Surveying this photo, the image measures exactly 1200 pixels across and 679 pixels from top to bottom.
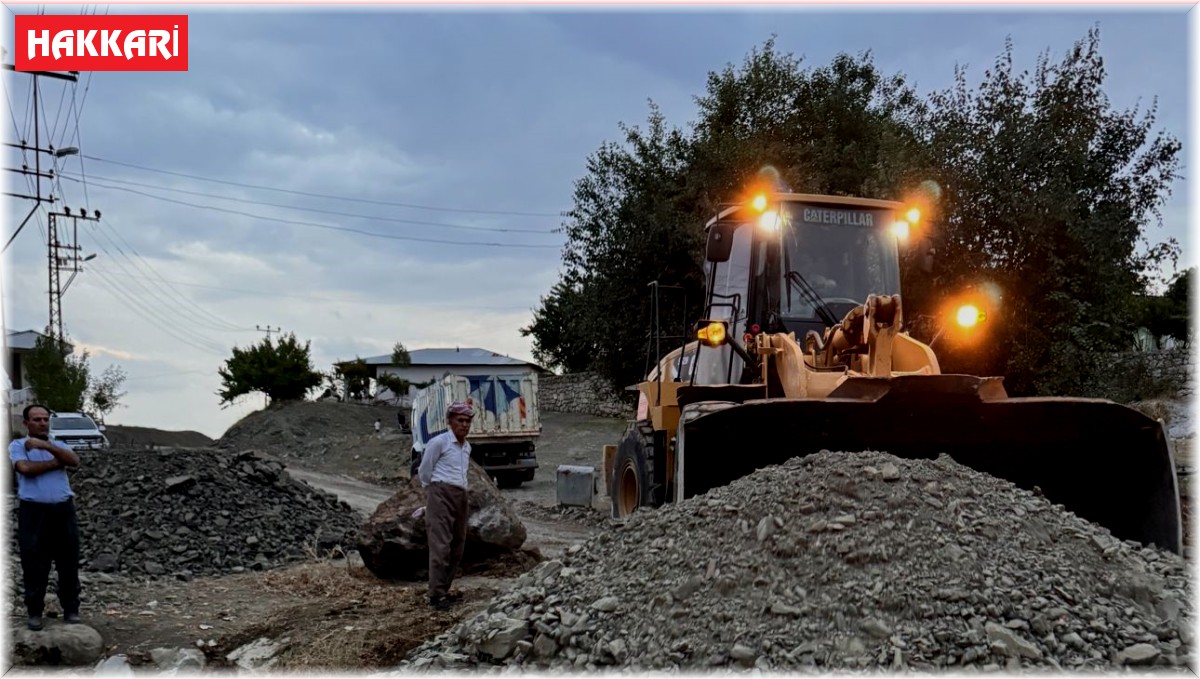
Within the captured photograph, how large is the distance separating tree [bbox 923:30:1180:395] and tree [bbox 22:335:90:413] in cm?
3293

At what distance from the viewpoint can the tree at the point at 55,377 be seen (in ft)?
116

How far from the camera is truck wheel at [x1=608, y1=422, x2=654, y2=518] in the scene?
759 centimetres

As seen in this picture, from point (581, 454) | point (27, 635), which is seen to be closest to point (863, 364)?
point (27, 635)

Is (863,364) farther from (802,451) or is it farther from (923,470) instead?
(923,470)

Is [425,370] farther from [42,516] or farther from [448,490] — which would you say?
[42,516]

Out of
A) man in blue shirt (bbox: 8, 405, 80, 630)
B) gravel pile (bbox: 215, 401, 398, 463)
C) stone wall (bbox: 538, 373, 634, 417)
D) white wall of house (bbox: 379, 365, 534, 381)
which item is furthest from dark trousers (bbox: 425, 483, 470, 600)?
white wall of house (bbox: 379, 365, 534, 381)

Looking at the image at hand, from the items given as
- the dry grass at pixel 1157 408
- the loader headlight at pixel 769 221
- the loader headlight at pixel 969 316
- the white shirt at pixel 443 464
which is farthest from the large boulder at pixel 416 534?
the dry grass at pixel 1157 408

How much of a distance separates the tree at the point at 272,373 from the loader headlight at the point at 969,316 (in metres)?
37.5

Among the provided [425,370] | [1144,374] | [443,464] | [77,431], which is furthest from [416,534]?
[425,370]

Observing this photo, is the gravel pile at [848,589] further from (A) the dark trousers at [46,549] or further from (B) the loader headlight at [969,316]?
(A) the dark trousers at [46,549]

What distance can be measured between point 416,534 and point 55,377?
33355mm

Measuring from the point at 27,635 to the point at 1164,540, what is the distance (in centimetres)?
741

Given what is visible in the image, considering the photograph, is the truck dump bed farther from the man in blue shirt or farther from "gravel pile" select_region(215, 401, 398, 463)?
the man in blue shirt

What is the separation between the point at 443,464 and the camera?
704cm
